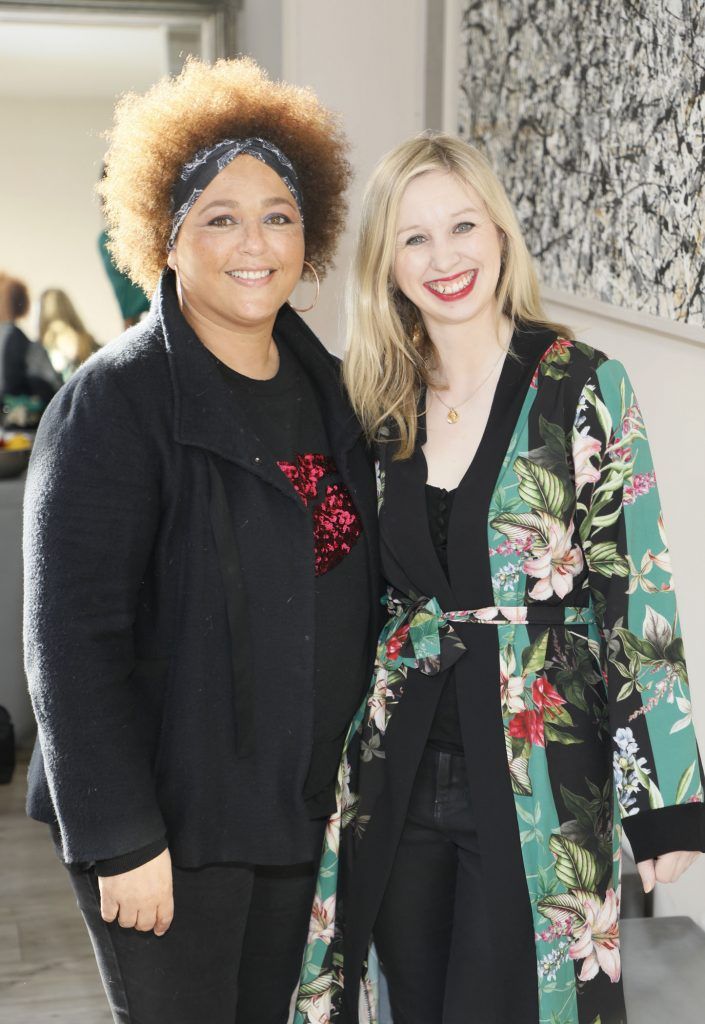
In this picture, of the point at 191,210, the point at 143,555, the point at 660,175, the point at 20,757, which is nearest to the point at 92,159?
the point at 20,757

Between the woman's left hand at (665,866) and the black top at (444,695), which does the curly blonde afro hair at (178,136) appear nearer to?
the black top at (444,695)

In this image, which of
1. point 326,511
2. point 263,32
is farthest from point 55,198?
point 326,511

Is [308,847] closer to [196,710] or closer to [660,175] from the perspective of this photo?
[196,710]

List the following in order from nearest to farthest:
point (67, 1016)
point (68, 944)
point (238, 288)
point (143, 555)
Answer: point (143, 555)
point (238, 288)
point (67, 1016)
point (68, 944)

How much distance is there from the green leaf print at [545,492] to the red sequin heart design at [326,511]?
27cm

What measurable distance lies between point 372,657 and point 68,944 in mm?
1649

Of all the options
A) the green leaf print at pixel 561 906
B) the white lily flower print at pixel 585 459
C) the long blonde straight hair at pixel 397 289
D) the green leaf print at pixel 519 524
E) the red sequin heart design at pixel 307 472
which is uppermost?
the long blonde straight hair at pixel 397 289

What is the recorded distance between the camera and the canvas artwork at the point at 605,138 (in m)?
2.29

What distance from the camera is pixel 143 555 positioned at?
1.53m

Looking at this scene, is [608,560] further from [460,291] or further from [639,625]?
[460,291]

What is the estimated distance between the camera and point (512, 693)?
162 centimetres

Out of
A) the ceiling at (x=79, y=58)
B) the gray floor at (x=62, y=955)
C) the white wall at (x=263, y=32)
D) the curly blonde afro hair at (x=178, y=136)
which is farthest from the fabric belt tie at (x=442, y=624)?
the ceiling at (x=79, y=58)

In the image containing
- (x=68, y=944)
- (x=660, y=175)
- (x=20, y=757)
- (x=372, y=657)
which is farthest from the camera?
(x=20, y=757)

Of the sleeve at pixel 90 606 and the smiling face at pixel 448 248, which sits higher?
the smiling face at pixel 448 248
